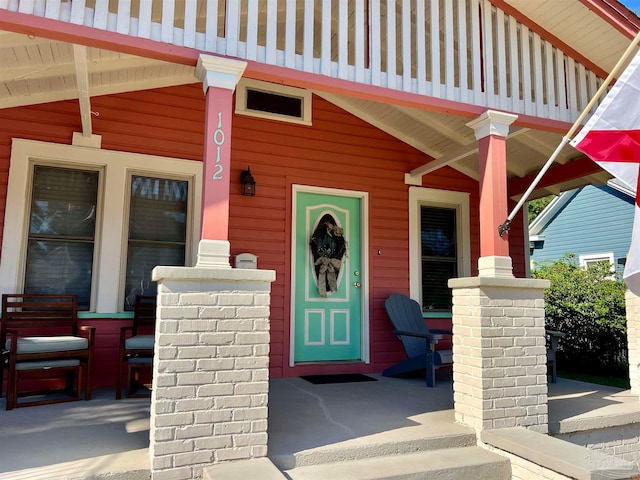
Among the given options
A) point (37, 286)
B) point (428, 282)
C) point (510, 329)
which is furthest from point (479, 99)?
point (37, 286)

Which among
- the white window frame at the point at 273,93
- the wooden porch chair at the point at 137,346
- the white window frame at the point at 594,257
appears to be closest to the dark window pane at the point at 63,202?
the wooden porch chair at the point at 137,346

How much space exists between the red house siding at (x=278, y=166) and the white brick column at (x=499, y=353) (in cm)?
195

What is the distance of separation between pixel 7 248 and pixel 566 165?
5496 millimetres

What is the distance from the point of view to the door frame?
4.93 metres

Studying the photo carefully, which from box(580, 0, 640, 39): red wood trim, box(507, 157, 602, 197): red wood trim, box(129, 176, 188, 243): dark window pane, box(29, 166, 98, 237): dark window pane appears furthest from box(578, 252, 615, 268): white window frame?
box(29, 166, 98, 237): dark window pane

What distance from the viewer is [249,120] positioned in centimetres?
498

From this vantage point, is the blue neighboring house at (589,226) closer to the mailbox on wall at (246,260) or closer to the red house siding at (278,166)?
the red house siding at (278,166)

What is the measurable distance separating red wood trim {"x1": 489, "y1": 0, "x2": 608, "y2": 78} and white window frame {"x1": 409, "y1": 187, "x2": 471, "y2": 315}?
2.06 meters

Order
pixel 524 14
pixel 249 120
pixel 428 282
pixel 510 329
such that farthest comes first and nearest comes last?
pixel 428 282 < pixel 249 120 < pixel 524 14 < pixel 510 329

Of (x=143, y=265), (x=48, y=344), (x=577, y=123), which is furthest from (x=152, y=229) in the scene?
(x=577, y=123)

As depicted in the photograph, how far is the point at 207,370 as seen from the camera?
250cm

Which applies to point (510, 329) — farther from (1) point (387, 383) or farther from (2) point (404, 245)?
(2) point (404, 245)

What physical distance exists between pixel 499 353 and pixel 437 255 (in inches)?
105

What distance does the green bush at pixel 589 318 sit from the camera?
6254 millimetres
